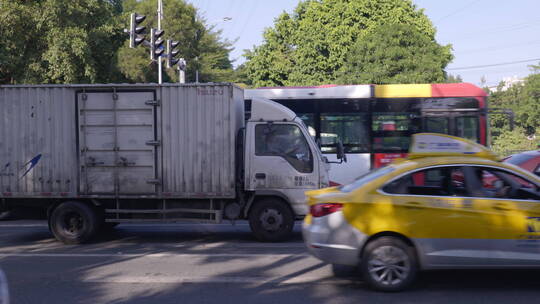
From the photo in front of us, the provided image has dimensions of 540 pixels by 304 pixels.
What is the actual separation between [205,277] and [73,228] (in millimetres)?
3727

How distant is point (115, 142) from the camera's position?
31.3ft

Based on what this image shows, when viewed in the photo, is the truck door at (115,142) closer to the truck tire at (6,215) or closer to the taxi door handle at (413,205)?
the truck tire at (6,215)

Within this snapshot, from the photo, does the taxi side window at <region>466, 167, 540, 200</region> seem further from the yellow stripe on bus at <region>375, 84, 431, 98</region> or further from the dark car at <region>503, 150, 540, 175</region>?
the yellow stripe on bus at <region>375, 84, 431, 98</region>

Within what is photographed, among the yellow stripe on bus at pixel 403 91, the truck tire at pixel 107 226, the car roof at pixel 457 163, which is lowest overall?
the truck tire at pixel 107 226

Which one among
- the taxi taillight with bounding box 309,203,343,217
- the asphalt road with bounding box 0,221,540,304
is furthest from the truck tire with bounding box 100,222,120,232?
the taxi taillight with bounding box 309,203,343,217

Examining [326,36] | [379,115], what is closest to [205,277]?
[379,115]

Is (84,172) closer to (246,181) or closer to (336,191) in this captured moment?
(246,181)

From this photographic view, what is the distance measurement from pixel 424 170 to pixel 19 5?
67.6 ft

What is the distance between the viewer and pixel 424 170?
6.41 meters

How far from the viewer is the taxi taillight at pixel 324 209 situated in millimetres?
6328

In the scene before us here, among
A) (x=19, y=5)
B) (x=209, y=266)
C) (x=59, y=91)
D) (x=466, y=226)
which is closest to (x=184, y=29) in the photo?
(x=19, y=5)

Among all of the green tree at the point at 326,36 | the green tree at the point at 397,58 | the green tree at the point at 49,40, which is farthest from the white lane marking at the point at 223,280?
the green tree at the point at 326,36

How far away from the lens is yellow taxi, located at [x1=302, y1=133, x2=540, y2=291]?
6066 millimetres

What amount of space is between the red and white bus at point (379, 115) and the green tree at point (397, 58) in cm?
2194
